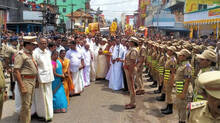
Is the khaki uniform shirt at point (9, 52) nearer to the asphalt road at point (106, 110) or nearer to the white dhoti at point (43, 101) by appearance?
the asphalt road at point (106, 110)

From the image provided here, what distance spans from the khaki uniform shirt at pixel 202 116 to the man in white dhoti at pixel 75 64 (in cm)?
549

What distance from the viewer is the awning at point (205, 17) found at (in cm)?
1783

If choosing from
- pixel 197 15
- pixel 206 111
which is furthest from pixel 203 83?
pixel 197 15

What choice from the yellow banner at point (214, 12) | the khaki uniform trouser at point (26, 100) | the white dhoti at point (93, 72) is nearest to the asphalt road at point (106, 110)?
the khaki uniform trouser at point (26, 100)

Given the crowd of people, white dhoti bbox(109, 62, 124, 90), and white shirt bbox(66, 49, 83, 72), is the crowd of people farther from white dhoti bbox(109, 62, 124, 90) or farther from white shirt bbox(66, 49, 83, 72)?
white dhoti bbox(109, 62, 124, 90)

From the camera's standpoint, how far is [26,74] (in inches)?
172

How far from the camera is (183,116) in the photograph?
15.1 ft

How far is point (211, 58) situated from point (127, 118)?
105 inches

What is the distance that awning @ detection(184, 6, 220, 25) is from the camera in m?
17.8

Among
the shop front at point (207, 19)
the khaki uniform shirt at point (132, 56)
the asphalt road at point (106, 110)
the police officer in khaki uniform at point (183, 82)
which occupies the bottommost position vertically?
the asphalt road at point (106, 110)

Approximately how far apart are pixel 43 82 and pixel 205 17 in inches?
741

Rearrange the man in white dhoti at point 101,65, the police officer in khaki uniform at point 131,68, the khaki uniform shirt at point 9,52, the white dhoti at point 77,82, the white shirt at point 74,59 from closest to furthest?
the police officer in khaki uniform at point 131,68 < the khaki uniform shirt at point 9,52 < the white shirt at point 74,59 < the white dhoti at point 77,82 < the man in white dhoti at point 101,65

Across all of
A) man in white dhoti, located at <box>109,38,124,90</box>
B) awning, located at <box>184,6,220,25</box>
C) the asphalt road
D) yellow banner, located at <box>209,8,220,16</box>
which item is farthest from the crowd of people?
awning, located at <box>184,6,220,25</box>

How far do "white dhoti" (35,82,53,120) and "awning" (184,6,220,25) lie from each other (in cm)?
1648
